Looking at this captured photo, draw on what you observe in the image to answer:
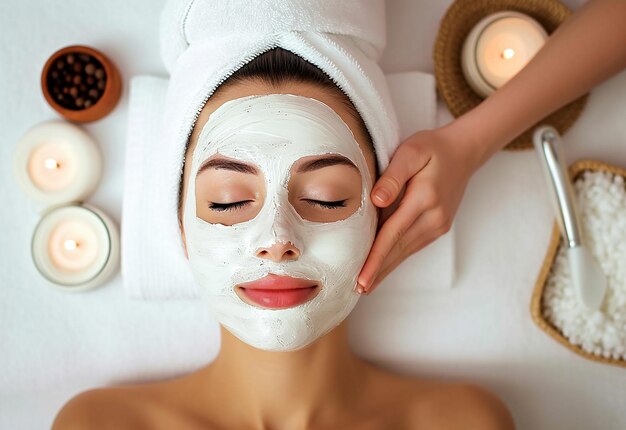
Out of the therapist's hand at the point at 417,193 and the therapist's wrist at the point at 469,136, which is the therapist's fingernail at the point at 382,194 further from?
the therapist's wrist at the point at 469,136

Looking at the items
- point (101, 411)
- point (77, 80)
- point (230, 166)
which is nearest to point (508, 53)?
point (230, 166)

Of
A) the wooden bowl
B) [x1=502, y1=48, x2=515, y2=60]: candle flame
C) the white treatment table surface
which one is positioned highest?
[x1=502, y1=48, x2=515, y2=60]: candle flame

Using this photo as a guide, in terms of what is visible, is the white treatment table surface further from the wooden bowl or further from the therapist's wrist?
the therapist's wrist

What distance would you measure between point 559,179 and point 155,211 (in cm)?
93

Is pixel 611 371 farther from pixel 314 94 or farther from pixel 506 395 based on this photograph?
pixel 314 94

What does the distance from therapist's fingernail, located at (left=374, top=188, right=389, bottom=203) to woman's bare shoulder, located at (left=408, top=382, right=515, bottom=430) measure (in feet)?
1.68

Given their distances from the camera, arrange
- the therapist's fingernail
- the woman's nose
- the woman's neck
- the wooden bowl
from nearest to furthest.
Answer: the woman's nose, the therapist's fingernail, the woman's neck, the wooden bowl

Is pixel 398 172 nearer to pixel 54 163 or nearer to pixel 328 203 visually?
pixel 328 203

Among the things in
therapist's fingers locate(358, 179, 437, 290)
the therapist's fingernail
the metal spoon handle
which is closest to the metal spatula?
the metal spoon handle

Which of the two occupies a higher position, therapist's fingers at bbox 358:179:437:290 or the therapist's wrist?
the therapist's wrist

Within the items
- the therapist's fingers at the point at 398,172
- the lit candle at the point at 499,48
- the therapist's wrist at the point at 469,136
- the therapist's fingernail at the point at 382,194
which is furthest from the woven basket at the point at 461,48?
the therapist's fingernail at the point at 382,194

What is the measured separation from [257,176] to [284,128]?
9cm

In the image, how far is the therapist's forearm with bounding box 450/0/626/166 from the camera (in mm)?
1176

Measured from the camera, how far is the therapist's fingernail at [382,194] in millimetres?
1011
